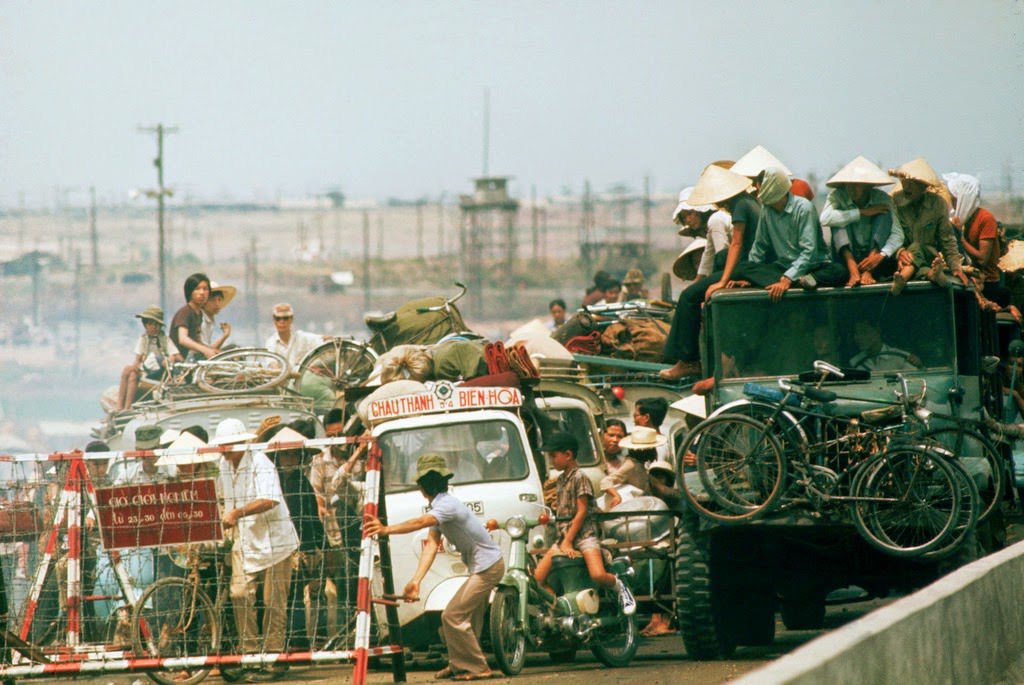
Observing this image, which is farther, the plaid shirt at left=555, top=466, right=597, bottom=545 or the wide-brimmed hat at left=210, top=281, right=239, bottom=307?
the wide-brimmed hat at left=210, top=281, right=239, bottom=307

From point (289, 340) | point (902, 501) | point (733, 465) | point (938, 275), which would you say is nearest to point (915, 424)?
point (902, 501)

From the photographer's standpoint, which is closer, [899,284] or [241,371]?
[899,284]

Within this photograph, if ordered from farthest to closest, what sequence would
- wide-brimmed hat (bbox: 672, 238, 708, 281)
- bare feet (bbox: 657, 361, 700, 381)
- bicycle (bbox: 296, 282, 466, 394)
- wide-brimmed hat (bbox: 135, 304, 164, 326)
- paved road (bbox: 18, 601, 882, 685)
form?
wide-brimmed hat (bbox: 135, 304, 164, 326), bicycle (bbox: 296, 282, 466, 394), wide-brimmed hat (bbox: 672, 238, 708, 281), bare feet (bbox: 657, 361, 700, 381), paved road (bbox: 18, 601, 882, 685)

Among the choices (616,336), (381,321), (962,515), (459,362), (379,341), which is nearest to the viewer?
(962,515)

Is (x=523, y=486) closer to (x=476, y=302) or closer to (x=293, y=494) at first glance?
(x=293, y=494)

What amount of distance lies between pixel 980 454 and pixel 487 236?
271ft

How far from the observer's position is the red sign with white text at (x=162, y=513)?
12.4m

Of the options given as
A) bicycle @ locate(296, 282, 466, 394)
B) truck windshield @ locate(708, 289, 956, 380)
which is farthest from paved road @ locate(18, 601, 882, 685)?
bicycle @ locate(296, 282, 466, 394)

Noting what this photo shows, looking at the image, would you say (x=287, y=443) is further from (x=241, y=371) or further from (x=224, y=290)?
(x=224, y=290)

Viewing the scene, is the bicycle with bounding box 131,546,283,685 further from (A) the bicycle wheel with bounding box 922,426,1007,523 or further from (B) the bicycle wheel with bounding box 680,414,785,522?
(A) the bicycle wheel with bounding box 922,426,1007,523

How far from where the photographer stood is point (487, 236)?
310 ft

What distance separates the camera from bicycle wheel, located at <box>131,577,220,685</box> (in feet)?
41.3

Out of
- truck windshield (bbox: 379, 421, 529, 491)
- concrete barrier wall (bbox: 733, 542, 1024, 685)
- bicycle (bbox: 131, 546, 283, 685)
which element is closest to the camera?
concrete barrier wall (bbox: 733, 542, 1024, 685)

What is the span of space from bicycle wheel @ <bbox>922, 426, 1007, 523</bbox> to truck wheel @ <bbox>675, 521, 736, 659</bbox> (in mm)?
1988
